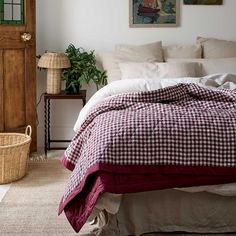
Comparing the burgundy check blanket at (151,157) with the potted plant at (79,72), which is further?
the potted plant at (79,72)

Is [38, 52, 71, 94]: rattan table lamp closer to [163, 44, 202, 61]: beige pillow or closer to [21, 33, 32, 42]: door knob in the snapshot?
[21, 33, 32, 42]: door knob

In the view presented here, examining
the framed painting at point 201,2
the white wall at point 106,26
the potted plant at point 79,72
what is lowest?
the potted plant at point 79,72

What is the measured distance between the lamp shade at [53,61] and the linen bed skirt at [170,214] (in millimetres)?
1936

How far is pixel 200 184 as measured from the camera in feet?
7.51

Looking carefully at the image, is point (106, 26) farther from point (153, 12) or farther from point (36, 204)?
point (36, 204)

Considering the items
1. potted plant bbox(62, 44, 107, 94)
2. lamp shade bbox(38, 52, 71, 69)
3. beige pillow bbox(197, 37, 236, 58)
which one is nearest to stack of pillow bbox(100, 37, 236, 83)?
beige pillow bbox(197, 37, 236, 58)

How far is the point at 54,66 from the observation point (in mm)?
4070

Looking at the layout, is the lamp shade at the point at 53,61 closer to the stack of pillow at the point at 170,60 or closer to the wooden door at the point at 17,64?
the wooden door at the point at 17,64

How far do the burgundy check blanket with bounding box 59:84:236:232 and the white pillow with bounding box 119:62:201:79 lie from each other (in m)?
1.50

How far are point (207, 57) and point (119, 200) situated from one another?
95.7 inches

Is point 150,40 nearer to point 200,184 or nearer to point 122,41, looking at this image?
point 122,41

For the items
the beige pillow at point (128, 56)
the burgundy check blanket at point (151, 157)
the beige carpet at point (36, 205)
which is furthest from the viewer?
the beige pillow at point (128, 56)

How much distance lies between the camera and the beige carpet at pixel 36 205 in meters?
2.64

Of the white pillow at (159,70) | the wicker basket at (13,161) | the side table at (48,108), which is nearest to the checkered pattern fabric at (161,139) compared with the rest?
the wicker basket at (13,161)
